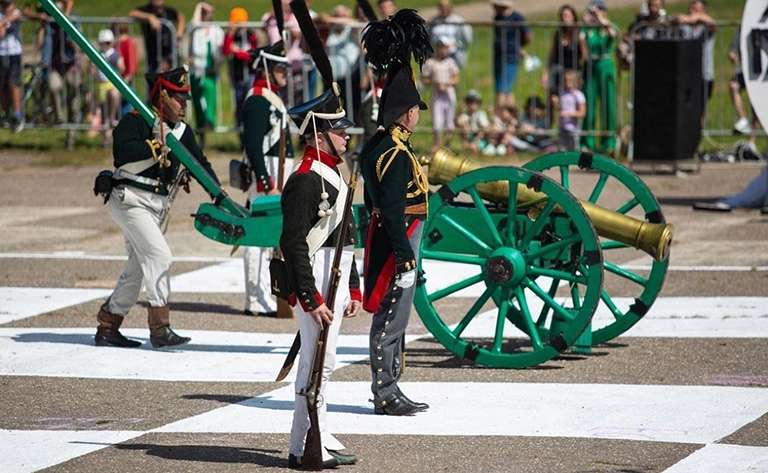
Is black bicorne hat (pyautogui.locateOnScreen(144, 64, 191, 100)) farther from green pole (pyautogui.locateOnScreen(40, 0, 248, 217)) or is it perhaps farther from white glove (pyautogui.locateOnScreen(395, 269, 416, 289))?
white glove (pyautogui.locateOnScreen(395, 269, 416, 289))

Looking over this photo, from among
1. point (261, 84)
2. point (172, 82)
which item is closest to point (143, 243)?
point (172, 82)

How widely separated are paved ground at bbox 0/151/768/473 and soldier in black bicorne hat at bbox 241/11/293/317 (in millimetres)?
308

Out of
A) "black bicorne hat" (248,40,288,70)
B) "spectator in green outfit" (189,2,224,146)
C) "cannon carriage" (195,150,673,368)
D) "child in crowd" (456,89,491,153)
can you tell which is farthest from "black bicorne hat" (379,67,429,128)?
"spectator in green outfit" (189,2,224,146)

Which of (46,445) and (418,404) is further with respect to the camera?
(418,404)

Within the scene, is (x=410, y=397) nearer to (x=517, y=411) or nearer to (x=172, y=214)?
(x=517, y=411)

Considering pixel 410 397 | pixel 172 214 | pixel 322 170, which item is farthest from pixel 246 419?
pixel 172 214

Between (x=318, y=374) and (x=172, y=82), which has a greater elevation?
(x=172, y=82)

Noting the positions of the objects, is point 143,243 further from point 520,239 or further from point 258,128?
point 520,239

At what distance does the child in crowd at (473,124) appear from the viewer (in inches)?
703

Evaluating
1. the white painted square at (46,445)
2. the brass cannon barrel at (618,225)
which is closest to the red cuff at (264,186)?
the brass cannon barrel at (618,225)

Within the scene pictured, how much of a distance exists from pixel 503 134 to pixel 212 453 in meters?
11.7

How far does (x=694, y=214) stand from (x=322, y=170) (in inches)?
338

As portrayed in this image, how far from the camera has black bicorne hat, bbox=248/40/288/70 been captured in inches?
400

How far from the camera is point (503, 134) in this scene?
17859 mm
